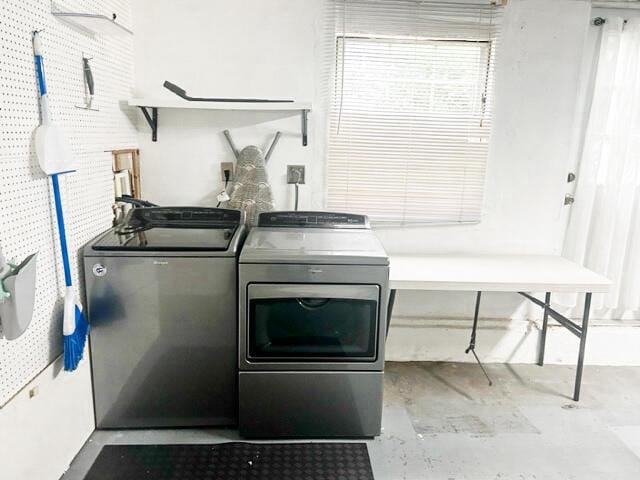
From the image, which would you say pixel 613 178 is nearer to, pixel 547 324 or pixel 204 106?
pixel 547 324

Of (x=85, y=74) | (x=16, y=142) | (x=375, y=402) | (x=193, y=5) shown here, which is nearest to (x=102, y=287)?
(x=16, y=142)

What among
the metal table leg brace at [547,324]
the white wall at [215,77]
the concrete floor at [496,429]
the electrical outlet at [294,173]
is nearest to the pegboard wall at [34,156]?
the white wall at [215,77]

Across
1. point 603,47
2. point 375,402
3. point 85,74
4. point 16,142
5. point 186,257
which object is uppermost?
point 603,47

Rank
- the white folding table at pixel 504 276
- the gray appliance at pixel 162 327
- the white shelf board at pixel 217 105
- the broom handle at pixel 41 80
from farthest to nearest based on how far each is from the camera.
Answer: the white shelf board at pixel 217 105
the white folding table at pixel 504 276
the gray appliance at pixel 162 327
the broom handle at pixel 41 80

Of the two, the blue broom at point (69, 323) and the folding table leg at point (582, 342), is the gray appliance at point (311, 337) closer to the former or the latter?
the blue broom at point (69, 323)

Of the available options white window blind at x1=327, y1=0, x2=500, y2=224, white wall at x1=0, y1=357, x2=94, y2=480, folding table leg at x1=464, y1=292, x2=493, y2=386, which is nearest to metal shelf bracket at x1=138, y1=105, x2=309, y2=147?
white window blind at x1=327, y1=0, x2=500, y2=224

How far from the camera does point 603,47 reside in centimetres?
277

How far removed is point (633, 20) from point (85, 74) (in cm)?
280

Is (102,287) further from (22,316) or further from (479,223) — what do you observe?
(479,223)

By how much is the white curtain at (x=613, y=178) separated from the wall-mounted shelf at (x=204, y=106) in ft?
5.42

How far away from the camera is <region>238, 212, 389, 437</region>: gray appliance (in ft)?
6.80

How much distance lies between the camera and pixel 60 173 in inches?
71.8

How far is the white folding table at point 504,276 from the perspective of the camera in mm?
2371

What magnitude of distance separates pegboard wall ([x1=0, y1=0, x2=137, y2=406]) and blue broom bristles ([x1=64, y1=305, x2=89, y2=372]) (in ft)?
0.18
